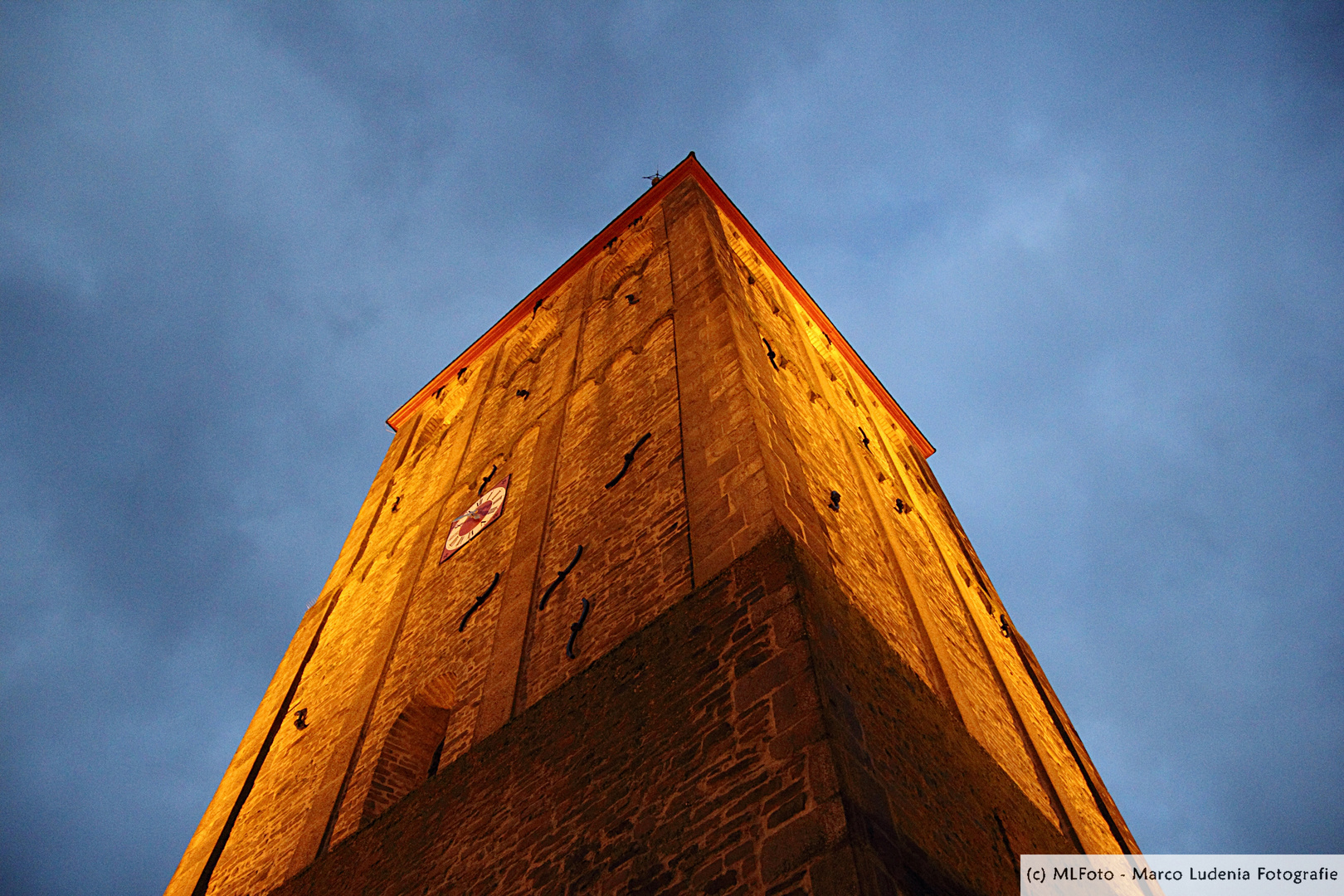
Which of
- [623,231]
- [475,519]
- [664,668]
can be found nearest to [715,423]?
[664,668]

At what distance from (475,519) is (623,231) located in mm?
7595

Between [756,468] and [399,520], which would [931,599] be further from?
[399,520]

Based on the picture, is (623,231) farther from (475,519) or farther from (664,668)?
(664,668)

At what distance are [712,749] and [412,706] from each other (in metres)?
4.55

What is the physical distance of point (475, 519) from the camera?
1110cm

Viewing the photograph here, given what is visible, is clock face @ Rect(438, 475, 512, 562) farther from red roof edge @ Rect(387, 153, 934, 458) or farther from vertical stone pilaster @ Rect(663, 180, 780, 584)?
red roof edge @ Rect(387, 153, 934, 458)

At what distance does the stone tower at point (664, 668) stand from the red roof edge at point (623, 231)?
201 centimetres

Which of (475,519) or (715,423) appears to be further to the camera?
(475,519)

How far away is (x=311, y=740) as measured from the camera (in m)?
9.61

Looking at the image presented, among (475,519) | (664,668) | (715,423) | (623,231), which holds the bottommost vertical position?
(664,668)

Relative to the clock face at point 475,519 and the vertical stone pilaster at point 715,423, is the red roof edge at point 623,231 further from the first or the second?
the clock face at point 475,519

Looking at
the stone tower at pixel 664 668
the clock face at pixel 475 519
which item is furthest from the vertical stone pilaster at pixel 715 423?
the clock face at pixel 475 519

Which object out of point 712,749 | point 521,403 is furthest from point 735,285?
point 712,749

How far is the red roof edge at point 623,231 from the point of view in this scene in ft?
54.7
